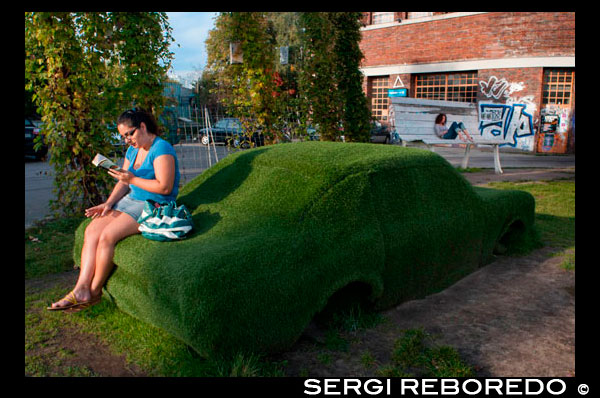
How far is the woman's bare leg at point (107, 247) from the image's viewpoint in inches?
144

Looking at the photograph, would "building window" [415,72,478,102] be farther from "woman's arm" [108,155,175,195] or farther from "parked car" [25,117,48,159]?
"woman's arm" [108,155,175,195]

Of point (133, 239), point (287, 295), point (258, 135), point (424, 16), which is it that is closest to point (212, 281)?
point (287, 295)

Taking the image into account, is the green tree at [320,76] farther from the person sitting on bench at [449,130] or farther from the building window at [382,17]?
the building window at [382,17]

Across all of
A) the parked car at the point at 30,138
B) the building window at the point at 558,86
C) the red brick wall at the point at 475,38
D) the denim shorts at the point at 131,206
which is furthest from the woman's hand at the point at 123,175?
the building window at the point at 558,86

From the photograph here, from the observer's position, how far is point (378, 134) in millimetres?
23984

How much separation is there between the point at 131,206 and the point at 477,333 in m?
3.12

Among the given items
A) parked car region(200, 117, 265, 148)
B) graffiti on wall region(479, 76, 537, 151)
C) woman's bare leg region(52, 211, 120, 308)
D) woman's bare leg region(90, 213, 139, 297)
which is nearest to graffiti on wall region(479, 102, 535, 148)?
graffiti on wall region(479, 76, 537, 151)

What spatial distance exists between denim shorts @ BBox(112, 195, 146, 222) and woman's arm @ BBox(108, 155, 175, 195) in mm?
182

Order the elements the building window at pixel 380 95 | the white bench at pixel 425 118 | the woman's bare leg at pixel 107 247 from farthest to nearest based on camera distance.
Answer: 1. the building window at pixel 380 95
2. the white bench at pixel 425 118
3. the woman's bare leg at pixel 107 247

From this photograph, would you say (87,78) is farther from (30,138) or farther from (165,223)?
(30,138)

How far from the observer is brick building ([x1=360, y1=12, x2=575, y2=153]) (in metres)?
21.3

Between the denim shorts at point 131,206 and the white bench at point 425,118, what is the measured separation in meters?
8.17

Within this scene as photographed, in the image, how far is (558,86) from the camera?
21875mm

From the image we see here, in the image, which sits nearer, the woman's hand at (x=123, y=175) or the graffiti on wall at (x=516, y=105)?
the woman's hand at (x=123, y=175)
